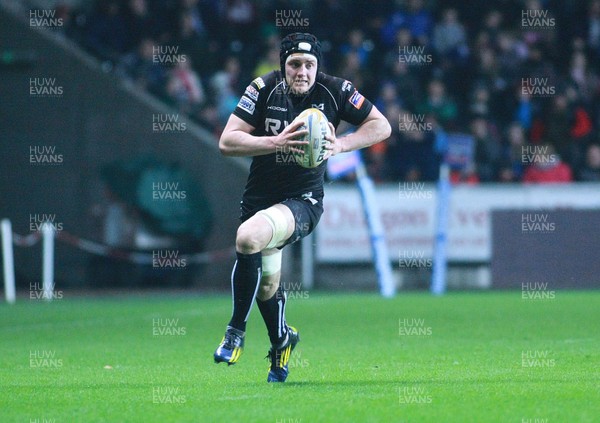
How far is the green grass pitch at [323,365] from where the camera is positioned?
22.1ft

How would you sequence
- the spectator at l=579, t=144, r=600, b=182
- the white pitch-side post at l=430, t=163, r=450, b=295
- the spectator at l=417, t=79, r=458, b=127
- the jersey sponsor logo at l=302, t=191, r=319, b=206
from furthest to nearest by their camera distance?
the spectator at l=417, t=79, r=458, b=127 < the spectator at l=579, t=144, r=600, b=182 < the white pitch-side post at l=430, t=163, r=450, b=295 < the jersey sponsor logo at l=302, t=191, r=319, b=206

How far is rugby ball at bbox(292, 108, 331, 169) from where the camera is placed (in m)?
7.93

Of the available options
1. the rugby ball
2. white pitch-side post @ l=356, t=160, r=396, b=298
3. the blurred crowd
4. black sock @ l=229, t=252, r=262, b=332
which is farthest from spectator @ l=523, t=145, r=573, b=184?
black sock @ l=229, t=252, r=262, b=332

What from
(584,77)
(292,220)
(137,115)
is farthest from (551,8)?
(292,220)

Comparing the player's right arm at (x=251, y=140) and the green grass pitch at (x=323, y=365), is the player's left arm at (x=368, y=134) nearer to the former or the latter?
the player's right arm at (x=251, y=140)

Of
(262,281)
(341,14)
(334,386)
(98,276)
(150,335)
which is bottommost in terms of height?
(98,276)

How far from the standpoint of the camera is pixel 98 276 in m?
22.5

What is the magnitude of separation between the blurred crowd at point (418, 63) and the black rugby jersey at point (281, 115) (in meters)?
12.7

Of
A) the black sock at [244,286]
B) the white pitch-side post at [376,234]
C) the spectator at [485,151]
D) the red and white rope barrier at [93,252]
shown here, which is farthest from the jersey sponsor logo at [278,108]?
the red and white rope barrier at [93,252]

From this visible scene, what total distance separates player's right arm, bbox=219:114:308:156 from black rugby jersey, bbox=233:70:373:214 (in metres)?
0.08

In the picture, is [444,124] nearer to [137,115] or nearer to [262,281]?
[137,115]

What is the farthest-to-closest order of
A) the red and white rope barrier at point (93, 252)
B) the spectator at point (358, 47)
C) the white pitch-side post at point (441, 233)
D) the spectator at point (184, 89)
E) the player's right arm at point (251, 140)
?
the spectator at point (358, 47) → the spectator at point (184, 89) → the red and white rope barrier at point (93, 252) → the white pitch-side post at point (441, 233) → the player's right arm at point (251, 140)

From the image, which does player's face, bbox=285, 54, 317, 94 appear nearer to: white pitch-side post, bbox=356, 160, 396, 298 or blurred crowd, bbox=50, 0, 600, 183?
white pitch-side post, bbox=356, 160, 396, 298

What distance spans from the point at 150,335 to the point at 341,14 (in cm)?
1241
